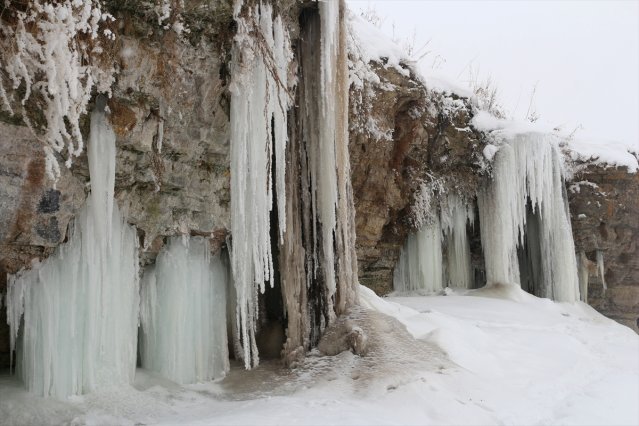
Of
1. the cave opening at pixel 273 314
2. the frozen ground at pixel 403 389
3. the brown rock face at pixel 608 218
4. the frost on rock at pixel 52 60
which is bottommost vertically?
the frozen ground at pixel 403 389

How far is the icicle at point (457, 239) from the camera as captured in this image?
32.5 feet

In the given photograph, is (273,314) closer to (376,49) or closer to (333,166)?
(333,166)

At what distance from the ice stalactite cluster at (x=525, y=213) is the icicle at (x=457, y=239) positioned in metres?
0.34

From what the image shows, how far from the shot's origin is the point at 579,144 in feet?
36.4

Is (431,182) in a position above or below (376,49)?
below

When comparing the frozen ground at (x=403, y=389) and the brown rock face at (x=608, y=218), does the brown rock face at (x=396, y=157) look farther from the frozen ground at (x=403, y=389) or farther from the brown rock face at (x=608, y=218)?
the frozen ground at (x=403, y=389)

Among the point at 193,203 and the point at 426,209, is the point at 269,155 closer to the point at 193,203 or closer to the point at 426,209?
the point at 193,203

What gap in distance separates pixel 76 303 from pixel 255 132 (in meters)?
2.07

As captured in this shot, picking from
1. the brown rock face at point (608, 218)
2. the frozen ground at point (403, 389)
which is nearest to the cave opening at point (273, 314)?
the frozen ground at point (403, 389)

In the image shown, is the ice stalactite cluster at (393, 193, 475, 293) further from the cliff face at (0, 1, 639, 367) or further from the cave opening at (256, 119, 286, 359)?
the cave opening at (256, 119, 286, 359)

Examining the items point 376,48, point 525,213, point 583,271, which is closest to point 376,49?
point 376,48

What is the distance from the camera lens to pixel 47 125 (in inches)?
151

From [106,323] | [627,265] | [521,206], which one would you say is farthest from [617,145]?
[106,323]

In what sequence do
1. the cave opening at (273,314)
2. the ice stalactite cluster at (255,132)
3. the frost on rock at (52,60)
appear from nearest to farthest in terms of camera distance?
the frost on rock at (52,60), the ice stalactite cluster at (255,132), the cave opening at (273,314)
